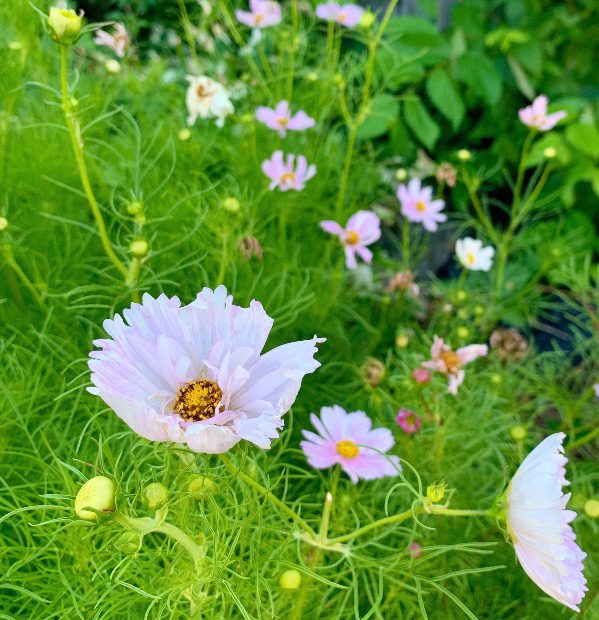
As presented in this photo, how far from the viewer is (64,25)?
524 mm

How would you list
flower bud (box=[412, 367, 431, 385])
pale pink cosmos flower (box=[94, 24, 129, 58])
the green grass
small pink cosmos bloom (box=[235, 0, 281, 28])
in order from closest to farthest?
the green grass, flower bud (box=[412, 367, 431, 385]), pale pink cosmos flower (box=[94, 24, 129, 58]), small pink cosmos bloom (box=[235, 0, 281, 28])

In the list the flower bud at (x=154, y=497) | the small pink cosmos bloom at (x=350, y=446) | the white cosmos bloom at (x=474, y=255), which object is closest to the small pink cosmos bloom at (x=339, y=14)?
the white cosmos bloom at (x=474, y=255)

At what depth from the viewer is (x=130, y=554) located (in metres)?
0.40

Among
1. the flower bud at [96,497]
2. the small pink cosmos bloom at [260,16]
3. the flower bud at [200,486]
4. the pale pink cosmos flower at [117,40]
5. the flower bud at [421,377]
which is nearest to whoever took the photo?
the flower bud at [96,497]

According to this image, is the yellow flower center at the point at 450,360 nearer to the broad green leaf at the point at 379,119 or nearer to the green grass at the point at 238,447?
the green grass at the point at 238,447

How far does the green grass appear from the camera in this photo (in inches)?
23.4

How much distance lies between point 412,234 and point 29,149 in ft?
3.32

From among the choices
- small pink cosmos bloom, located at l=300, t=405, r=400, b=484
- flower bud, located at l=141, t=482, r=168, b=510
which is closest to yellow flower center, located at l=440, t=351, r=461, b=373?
small pink cosmos bloom, located at l=300, t=405, r=400, b=484

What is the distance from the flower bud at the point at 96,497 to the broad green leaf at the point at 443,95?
1.30 meters

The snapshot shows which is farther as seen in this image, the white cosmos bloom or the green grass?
the white cosmos bloom

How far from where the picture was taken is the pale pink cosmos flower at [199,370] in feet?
1.24

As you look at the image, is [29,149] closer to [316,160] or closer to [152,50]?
[316,160]

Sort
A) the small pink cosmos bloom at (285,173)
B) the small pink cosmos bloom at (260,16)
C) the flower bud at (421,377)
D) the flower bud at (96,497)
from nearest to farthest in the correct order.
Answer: the flower bud at (96,497)
the flower bud at (421,377)
the small pink cosmos bloom at (285,173)
the small pink cosmos bloom at (260,16)

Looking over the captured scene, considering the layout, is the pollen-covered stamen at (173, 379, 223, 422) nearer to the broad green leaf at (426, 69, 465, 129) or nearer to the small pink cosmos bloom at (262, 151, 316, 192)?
the small pink cosmos bloom at (262, 151, 316, 192)
